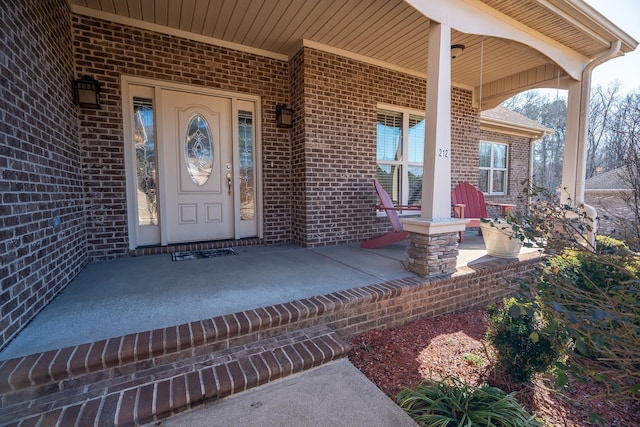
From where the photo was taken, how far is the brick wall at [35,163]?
5.55ft

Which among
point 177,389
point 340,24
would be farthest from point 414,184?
point 177,389

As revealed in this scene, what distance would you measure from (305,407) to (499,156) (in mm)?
8235

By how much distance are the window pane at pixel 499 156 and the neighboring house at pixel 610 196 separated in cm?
185

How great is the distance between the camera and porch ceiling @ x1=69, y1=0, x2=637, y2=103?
10.2ft

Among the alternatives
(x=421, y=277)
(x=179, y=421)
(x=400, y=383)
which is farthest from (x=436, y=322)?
(x=179, y=421)

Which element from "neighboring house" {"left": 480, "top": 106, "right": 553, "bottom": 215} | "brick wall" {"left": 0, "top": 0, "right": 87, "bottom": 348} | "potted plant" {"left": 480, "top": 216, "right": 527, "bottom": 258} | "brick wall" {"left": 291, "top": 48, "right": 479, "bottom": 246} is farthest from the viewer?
"neighboring house" {"left": 480, "top": 106, "right": 553, "bottom": 215}

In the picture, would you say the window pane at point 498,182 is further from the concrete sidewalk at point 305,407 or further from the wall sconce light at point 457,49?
the concrete sidewalk at point 305,407

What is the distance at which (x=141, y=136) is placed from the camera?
3.56 m

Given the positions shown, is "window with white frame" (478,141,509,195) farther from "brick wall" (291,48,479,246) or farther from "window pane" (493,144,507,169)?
"brick wall" (291,48,479,246)

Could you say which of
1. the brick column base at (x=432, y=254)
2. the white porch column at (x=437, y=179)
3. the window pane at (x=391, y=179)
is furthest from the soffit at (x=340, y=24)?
the brick column base at (x=432, y=254)

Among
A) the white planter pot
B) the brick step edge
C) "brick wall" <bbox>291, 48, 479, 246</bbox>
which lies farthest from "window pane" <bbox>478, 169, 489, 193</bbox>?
the brick step edge

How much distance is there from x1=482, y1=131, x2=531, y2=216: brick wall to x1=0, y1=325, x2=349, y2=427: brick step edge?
7136 mm

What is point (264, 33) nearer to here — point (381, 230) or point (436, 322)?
point (381, 230)

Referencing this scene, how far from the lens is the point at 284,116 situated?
414 centimetres
